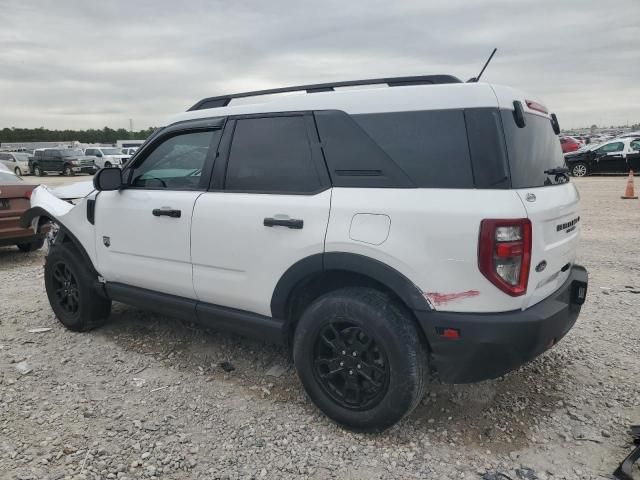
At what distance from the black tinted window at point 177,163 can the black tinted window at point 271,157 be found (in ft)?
0.82

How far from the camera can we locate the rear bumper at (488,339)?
2.43 metres

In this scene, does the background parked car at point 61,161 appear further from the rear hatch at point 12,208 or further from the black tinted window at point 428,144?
the black tinted window at point 428,144

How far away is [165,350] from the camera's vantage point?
409cm

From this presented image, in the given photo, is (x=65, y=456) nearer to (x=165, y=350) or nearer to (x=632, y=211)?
(x=165, y=350)

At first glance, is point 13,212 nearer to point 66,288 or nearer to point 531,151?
point 66,288

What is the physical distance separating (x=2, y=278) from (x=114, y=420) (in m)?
4.56

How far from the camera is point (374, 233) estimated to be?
8.55 ft

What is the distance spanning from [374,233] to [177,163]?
6.07ft

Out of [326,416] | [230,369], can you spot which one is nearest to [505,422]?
[326,416]

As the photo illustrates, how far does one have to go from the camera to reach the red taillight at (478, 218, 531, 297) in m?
2.34

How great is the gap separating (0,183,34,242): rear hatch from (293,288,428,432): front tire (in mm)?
6067

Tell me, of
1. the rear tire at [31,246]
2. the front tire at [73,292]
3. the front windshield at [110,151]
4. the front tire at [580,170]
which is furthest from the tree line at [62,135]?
the front tire at [73,292]

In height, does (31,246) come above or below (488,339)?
below

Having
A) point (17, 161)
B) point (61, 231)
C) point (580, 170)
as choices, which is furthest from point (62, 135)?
point (61, 231)
